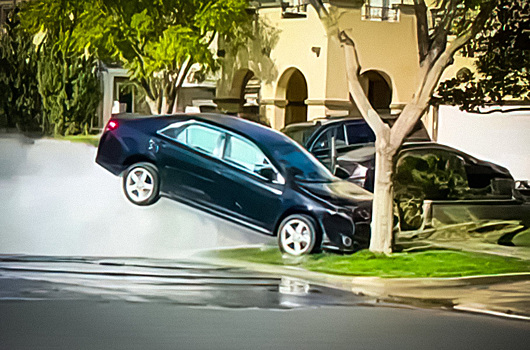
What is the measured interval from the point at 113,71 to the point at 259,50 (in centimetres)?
89

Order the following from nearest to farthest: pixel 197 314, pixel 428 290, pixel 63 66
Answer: pixel 197 314 → pixel 428 290 → pixel 63 66

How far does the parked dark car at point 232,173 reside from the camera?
4941mm

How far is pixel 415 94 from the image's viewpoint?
16.2 feet

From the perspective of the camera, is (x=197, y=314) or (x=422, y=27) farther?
(x=422, y=27)

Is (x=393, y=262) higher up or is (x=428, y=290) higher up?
(x=393, y=262)

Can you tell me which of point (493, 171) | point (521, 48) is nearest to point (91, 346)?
point (493, 171)

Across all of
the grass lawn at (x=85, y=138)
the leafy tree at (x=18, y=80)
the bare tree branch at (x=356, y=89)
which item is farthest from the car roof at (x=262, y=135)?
the leafy tree at (x=18, y=80)

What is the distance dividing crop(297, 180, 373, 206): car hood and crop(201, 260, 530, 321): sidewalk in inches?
17.8

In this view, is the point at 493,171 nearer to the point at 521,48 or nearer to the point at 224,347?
the point at 521,48

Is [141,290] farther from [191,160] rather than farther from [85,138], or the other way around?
[85,138]

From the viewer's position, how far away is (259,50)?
16.3ft

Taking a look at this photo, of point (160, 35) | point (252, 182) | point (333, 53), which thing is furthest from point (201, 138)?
point (333, 53)

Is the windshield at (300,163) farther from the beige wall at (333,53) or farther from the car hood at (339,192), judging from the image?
the beige wall at (333,53)

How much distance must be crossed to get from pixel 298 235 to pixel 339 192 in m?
0.36
